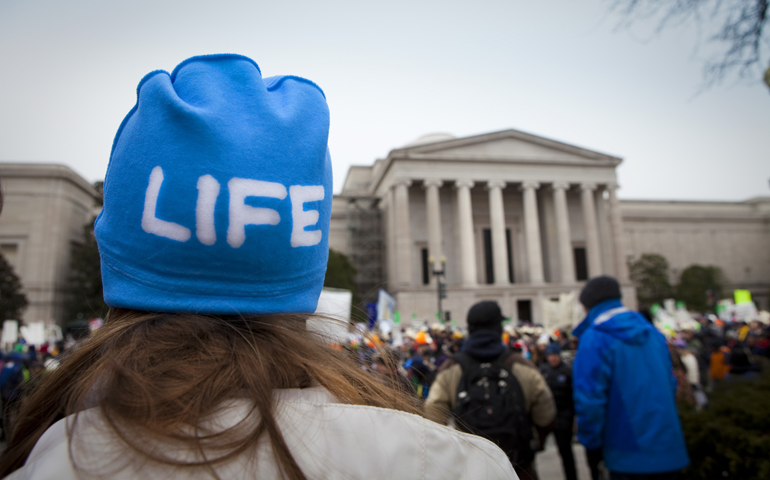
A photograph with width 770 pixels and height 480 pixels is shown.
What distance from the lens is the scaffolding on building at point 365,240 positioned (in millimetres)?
38781

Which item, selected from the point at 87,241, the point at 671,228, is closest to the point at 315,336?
the point at 87,241

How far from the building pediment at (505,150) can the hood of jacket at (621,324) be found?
30.6 m

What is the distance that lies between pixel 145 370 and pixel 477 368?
295 cm

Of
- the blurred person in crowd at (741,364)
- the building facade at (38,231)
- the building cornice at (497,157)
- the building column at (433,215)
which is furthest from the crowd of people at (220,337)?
the building facade at (38,231)

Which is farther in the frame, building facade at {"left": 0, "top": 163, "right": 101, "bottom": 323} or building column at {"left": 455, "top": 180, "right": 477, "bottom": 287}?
building column at {"left": 455, "top": 180, "right": 477, "bottom": 287}

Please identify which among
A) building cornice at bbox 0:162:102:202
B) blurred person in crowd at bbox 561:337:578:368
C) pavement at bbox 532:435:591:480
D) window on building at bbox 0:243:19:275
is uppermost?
building cornice at bbox 0:162:102:202

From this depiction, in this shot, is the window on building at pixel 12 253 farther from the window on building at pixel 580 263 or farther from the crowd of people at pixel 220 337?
the window on building at pixel 580 263

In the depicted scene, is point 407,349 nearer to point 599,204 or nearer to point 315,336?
point 315,336

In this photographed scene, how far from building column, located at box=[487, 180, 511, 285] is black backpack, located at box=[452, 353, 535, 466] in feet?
104

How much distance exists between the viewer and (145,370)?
73 cm

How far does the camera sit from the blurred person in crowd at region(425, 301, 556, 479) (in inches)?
128

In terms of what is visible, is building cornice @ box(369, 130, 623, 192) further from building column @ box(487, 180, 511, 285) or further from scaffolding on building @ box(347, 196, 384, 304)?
scaffolding on building @ box(347, 196, 384, 304)

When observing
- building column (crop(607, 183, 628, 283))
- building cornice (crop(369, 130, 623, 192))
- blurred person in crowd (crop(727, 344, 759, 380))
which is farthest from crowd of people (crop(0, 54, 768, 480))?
building column (crop(607, 183, 628, 283))

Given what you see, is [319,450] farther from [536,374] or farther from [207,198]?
[536,374]
